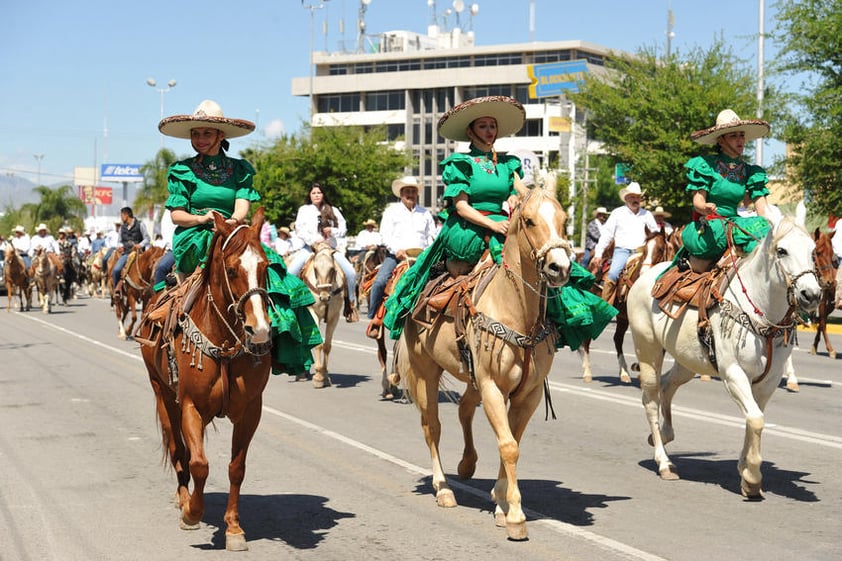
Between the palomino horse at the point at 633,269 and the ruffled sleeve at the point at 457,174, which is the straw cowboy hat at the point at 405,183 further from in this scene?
the ruffled sleeve at the point at 457,174

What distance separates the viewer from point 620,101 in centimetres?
4209

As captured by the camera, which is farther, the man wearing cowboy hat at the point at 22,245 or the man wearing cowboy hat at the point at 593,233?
the man wearing cowboy hat at the point at 22,245

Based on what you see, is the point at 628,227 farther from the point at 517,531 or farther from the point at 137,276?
the point at 137,276

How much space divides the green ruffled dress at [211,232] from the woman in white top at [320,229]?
7.85m

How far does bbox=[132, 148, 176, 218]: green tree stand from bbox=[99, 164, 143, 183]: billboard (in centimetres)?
5962

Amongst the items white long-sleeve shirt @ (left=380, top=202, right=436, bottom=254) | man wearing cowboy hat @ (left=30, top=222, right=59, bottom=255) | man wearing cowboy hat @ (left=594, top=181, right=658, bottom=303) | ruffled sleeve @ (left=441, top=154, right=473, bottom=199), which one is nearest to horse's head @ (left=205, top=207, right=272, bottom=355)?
ruffled sleeve @ (left=441, top=154, right=473, bottom=199)

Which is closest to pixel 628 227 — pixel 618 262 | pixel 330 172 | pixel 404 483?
pixel 618 262

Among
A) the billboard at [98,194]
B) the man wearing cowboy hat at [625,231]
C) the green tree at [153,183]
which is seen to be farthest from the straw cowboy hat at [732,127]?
the billboard at [98,194]

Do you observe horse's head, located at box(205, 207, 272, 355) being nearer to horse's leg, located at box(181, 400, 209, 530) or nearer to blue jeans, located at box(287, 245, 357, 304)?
horse's leg, located at box(181, 400, 209, 530)

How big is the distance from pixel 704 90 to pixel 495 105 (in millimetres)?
33056

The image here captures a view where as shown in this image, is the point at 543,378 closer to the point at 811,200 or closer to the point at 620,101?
the point at 811,200

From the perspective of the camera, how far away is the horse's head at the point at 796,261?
881cm

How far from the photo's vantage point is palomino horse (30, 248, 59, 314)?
118 feet

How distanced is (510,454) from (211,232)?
111 inches
